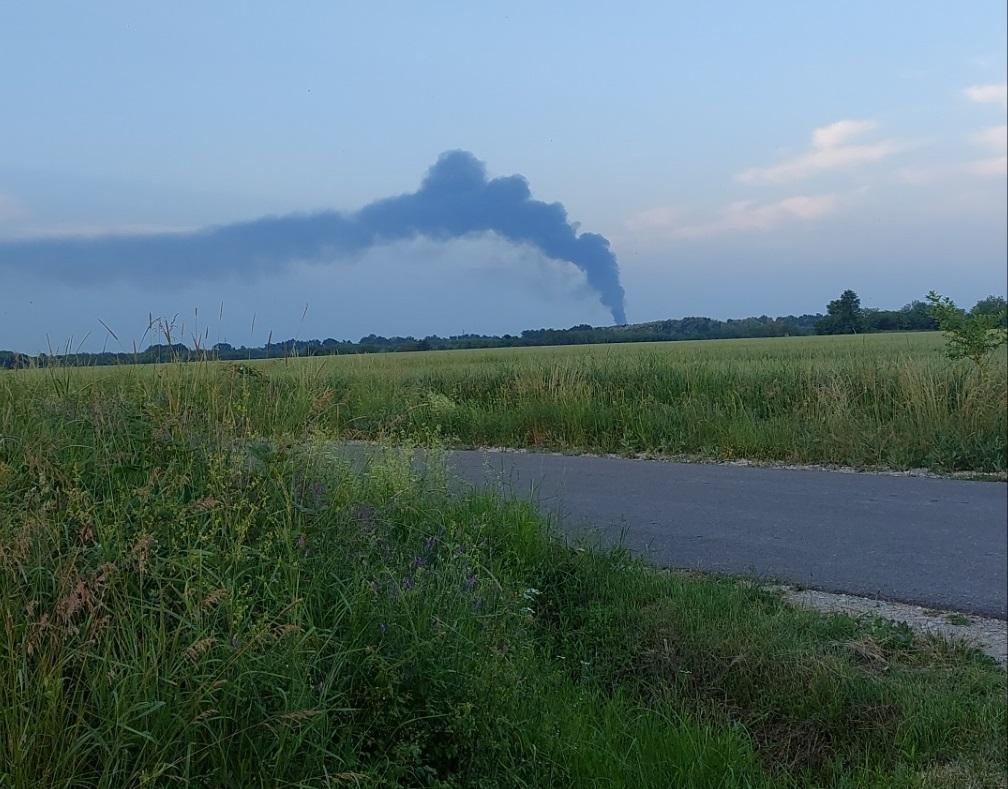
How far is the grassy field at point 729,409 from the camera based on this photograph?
10516 mm

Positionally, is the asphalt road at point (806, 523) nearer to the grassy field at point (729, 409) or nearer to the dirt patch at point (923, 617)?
the dirt patch at point (923, 617)

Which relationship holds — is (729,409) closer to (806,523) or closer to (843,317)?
(806,523)

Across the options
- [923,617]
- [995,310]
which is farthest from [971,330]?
[923,617]

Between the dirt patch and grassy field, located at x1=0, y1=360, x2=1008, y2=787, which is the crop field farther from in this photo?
the dirt patch

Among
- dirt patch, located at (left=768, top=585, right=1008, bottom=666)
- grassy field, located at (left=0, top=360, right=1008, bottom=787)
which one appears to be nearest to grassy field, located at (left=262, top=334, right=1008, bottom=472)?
grassy field, located at (left=0, top=360, right=1008, bottom=787)

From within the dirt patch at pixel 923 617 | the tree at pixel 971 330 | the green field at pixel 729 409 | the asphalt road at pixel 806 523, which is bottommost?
the dirt patch at pixel 923 617

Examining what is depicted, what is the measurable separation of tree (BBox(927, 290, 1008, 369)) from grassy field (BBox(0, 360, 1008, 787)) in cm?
880

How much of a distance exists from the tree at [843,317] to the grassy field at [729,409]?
24.4 meters

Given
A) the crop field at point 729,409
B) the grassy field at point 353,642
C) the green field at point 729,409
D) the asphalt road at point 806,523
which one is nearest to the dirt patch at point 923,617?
the asphalt road at point 806,523

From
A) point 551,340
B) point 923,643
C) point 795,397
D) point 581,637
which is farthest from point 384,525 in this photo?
point 551,340

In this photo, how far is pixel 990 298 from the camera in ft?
46.0

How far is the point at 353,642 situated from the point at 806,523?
5131 millimetres

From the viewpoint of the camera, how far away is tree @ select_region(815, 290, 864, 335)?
38562 millimetres

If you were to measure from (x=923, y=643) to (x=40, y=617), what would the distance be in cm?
403
